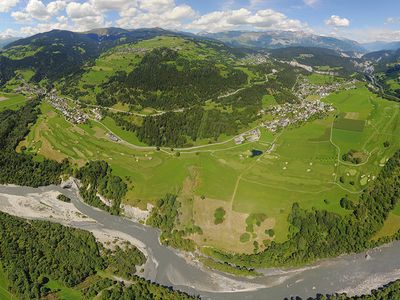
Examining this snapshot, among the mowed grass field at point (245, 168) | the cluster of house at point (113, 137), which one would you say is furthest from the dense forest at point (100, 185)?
the cluster of house at point (113, 137)

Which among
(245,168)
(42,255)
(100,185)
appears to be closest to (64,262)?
(42,255)

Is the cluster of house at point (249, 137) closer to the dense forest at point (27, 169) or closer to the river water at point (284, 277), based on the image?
the river water at point (284, 277)

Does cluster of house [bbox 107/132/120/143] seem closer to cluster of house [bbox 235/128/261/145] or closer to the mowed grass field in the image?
the mowed grass field

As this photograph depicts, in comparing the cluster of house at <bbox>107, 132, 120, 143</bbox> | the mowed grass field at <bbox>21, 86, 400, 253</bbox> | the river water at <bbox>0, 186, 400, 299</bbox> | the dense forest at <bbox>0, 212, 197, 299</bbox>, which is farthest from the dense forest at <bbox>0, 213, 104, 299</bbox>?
the cluster of house at <bbox>107, 132, 120, 143</bbox>

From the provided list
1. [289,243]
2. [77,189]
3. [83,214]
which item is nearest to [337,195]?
[289,243]

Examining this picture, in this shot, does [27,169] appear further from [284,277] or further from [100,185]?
[284,277]

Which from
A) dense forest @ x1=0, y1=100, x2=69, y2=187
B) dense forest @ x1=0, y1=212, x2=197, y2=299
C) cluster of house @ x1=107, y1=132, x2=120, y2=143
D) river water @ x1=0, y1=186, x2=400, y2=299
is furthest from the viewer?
cluster of house @ x1=107, y1=132, x2=120, y2=143
